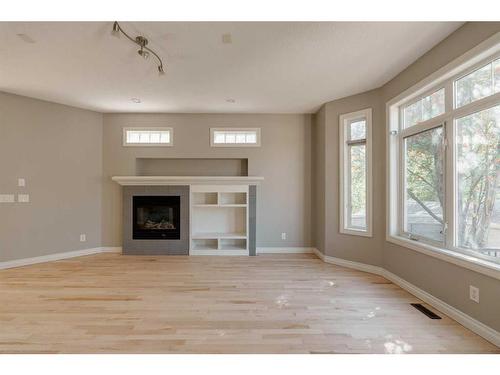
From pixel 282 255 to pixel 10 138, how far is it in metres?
5.02

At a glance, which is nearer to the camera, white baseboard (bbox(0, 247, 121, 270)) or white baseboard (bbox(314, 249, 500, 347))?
white baseboard (bbox(314, 249, 500, 347))

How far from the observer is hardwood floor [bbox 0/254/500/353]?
2.13 m

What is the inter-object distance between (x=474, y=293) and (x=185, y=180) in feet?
14.3

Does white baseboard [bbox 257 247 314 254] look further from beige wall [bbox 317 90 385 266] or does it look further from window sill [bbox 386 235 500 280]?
window sill [bbox 386 235 500 280]

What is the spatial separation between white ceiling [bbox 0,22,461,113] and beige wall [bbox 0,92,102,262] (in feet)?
1.29

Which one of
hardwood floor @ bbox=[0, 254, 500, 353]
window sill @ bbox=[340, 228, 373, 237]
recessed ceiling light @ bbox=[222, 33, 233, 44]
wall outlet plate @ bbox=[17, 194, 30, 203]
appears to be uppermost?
recessed ceiling light @ bbox=[222, 33, 233, 44]

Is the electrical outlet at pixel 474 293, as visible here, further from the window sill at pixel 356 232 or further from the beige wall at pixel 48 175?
the beige wall at pixel 48 175

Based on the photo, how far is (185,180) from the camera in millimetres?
5109

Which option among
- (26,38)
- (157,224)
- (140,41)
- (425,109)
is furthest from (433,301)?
(26,38)

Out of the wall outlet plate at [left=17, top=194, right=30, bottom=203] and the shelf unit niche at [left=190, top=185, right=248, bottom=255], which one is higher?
the wall outlet plate at [left=17, top=194, right=30, bottom=203]

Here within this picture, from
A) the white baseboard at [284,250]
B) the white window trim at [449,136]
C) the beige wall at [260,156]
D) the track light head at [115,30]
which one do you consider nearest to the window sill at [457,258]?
the white window trim at [449,136]

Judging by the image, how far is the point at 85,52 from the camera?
118 inches

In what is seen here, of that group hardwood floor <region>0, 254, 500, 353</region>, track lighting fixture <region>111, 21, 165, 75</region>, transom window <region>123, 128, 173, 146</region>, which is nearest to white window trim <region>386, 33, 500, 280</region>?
hardwood floor <region>0, 254, 500, 353</region>
